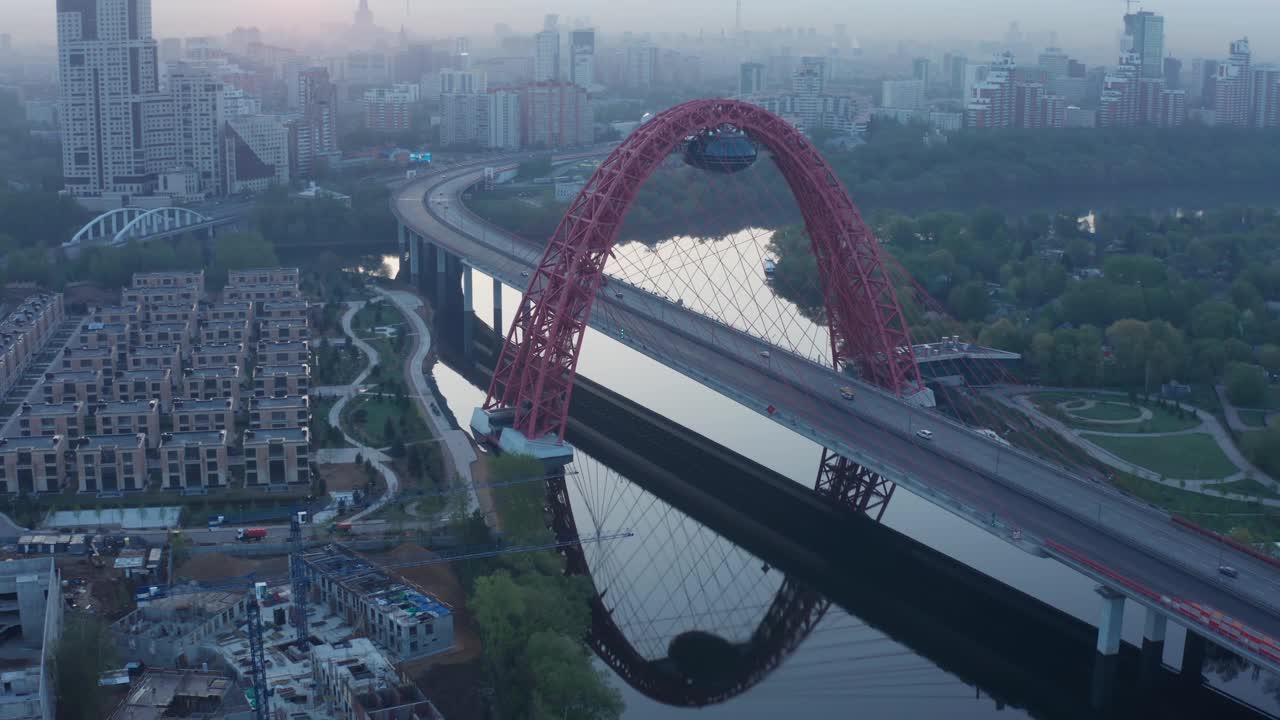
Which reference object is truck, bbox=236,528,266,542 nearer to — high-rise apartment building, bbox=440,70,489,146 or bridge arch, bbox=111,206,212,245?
bridge arch, bbox=111,206,212,245

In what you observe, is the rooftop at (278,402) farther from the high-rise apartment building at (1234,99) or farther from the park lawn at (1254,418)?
the high-rise apartment building at (1234,99)

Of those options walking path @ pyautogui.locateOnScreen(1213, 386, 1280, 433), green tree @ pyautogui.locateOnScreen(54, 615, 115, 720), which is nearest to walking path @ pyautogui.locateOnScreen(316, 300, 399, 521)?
green tree @ pyautogui.locateOnScreen(54, 615, 115, 720)

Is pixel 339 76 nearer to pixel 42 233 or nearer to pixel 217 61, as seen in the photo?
pixel 217 61

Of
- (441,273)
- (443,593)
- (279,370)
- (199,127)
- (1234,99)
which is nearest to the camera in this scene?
(443,593)

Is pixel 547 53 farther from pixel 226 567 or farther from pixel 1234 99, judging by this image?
pixel 226 567

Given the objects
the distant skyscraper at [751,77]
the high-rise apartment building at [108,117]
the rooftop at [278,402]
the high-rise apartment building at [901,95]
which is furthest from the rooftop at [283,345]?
the distant skyscraper at [751,77]

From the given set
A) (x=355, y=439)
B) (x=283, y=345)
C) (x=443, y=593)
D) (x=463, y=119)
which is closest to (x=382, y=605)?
(x=443, y=593)

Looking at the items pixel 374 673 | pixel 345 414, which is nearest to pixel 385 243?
pixel 345 414
